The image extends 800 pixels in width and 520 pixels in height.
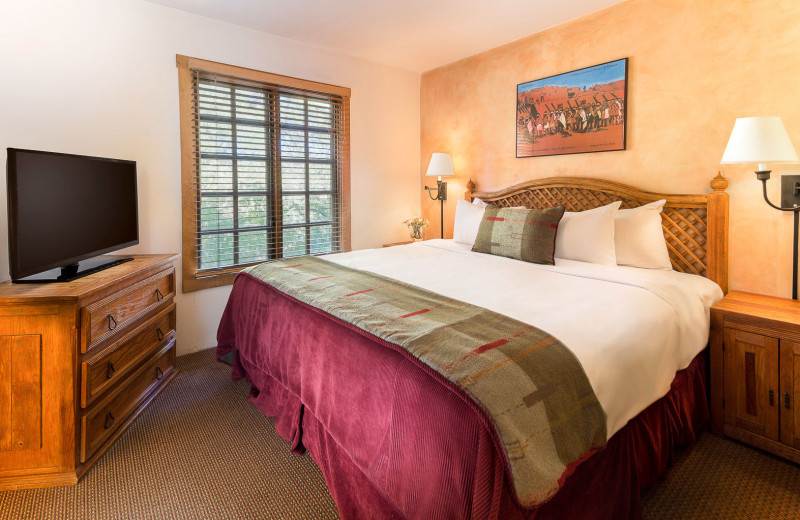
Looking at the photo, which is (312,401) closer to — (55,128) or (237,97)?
(55,128)

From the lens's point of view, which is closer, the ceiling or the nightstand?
the nightstand

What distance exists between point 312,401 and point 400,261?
1.27 metres

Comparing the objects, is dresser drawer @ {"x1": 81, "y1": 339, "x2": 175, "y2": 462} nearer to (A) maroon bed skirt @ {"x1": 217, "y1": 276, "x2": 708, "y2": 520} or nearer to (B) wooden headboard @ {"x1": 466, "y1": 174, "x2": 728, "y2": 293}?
(A) maroon bed skirt @ {"x1": 217, "y1": 276, "x2": 708, "y2": 520}

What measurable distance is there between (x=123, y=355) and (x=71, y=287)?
1.70 feet

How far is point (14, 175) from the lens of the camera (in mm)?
1758

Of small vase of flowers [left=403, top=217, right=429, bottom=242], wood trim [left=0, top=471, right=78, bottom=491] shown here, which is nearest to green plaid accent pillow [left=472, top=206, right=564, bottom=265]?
small vase of flowers [left=403, top=217, right=429, bottom=242]

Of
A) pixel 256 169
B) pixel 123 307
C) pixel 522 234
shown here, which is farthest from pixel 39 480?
pixel 522 234

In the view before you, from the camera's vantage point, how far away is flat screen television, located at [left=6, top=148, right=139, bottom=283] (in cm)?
178

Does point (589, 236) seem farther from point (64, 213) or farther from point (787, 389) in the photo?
point (64, 213)

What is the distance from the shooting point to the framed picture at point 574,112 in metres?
2.93

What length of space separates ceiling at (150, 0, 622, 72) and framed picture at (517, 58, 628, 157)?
0.47 m

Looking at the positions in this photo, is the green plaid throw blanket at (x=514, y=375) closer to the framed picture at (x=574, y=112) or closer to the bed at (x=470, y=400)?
the bed at (x=470, y=400)

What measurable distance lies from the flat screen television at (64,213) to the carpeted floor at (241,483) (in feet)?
3.08

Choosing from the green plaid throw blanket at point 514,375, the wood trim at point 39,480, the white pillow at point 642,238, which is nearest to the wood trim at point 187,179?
the wood trim at point 39,480
